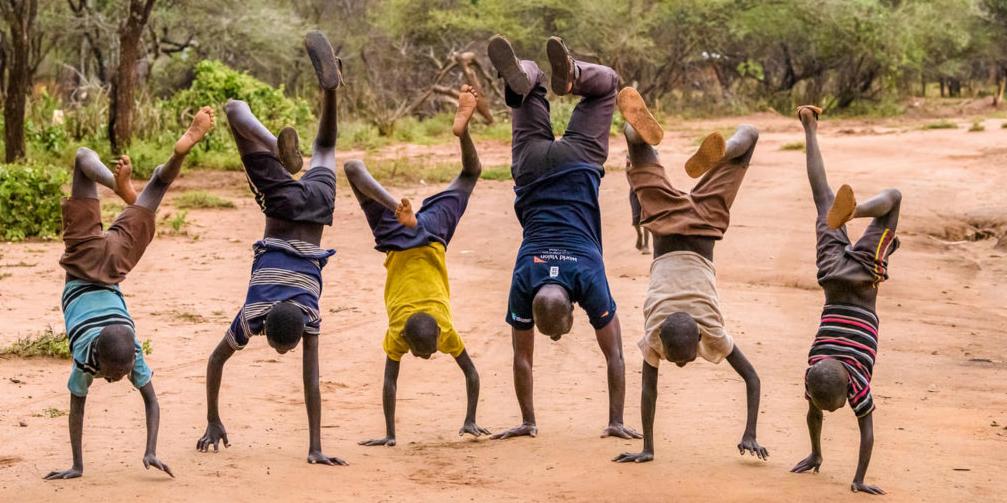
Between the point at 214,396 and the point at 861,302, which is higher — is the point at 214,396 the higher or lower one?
the lower one

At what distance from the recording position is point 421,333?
6.13 metres

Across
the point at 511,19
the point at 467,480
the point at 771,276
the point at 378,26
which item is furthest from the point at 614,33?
the point at 467,480

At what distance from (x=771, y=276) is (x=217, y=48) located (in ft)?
70.4

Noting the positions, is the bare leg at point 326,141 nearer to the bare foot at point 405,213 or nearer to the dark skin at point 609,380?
the bare foot at point 405,213

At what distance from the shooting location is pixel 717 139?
19.0 ft

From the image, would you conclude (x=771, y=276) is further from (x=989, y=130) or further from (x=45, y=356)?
(x=989, y=130)

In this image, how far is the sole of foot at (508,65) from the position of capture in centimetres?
639

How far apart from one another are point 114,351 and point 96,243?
580 mm

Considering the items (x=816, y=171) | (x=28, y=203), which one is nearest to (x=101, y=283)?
(x=816, y=171)

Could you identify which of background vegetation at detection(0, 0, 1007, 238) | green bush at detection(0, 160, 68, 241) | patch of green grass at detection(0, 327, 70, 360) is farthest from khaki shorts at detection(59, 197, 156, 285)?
background vegetation at detection(0, 0, 1007, 238)

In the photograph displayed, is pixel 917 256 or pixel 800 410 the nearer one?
pixel 800 410

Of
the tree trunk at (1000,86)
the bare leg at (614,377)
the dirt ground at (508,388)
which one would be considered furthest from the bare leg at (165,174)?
the tree trunk at (1000,86)

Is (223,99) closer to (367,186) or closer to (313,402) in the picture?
(367,186)

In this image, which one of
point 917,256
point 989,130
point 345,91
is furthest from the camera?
point 345,91
